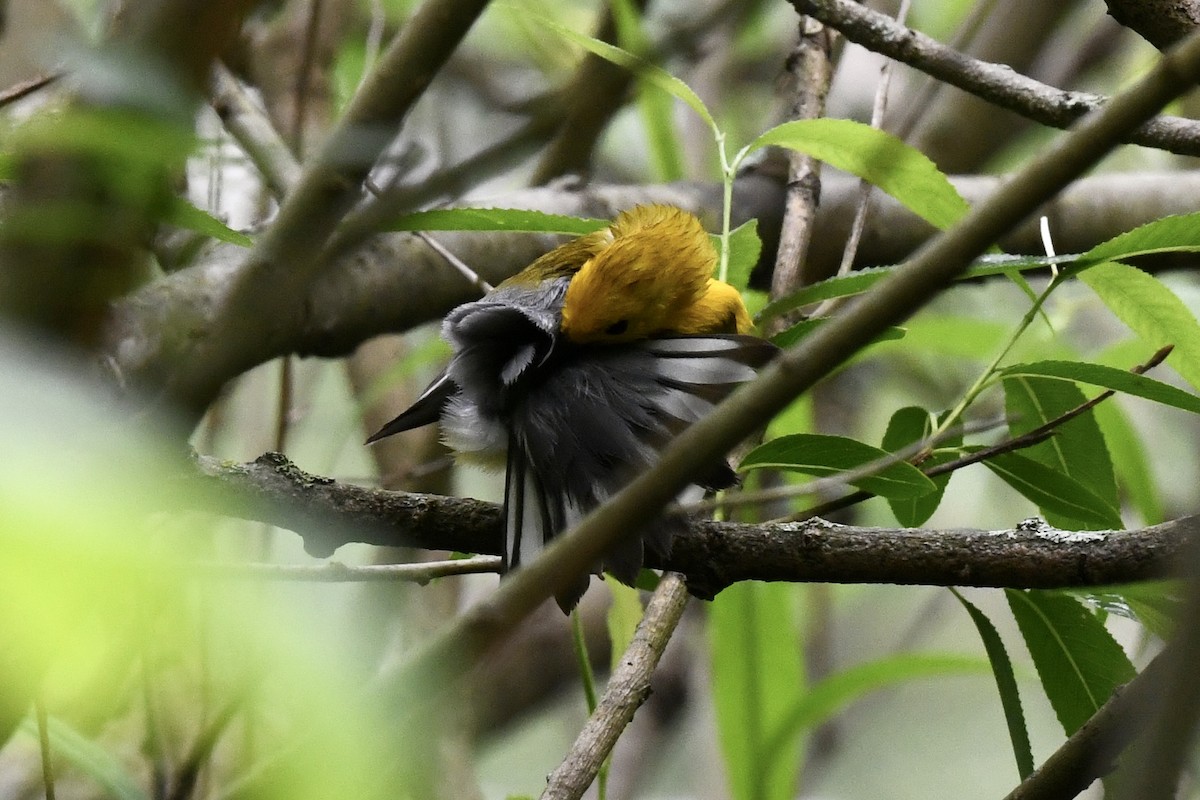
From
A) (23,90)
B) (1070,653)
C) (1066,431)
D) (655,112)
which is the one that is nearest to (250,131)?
(655,112)

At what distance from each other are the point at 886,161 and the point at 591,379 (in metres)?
0.34

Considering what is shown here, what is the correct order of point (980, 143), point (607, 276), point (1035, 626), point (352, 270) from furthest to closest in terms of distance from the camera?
point (980, 143), point (352, 270), point (607, 276), point (1035, 626)

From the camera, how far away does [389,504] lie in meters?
0.95

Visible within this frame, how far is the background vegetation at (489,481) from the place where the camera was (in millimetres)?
369

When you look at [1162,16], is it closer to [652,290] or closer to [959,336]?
[652,290]

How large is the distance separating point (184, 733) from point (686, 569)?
1.17 m

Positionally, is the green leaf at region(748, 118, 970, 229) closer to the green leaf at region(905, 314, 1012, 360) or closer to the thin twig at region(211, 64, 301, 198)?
the green leaf at region(905, 314, 1012, 360)

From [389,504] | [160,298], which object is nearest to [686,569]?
[389,504]

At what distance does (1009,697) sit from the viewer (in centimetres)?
104

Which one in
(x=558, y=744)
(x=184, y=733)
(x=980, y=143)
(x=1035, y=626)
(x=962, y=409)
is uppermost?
(x=980, y=143)

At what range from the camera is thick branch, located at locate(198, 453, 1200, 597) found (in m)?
0.86

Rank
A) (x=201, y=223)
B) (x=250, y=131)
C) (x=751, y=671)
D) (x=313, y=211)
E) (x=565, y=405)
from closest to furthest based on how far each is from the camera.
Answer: (x=313, y=211)
(x=201, y=223)
(x=565, y=405)
(x=751, y=671)
(x=250, y=131)

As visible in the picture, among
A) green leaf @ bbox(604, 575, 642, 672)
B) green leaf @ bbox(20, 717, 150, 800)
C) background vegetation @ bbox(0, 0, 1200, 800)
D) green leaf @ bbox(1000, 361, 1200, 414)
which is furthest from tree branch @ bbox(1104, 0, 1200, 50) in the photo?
green leaf @ bbox(20, 717, 150, 800)

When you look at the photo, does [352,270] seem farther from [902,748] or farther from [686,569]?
[902,748]
